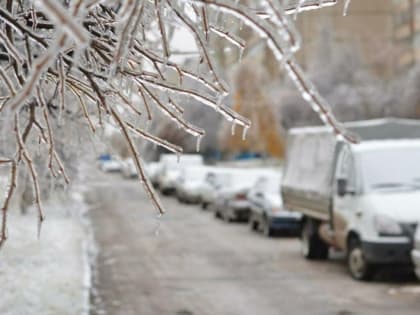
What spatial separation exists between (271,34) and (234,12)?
0.12 meters

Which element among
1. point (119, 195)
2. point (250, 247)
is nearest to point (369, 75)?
point (119, 195)

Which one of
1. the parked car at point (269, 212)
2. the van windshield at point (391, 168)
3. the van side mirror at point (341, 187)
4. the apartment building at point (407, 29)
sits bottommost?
the parked car at point (269, 212)

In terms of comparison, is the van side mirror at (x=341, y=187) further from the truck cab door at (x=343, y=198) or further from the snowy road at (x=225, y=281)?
the snowy road at (x=225, y=281)

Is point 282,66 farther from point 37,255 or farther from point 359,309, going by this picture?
point 37,255

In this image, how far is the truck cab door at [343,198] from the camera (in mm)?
13664

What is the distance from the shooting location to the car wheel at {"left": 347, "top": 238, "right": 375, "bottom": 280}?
12867 mm

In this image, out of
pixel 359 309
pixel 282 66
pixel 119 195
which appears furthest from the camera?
pixel 119 195

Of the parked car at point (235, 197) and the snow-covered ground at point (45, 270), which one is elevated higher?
the parked car at point (235, 197)

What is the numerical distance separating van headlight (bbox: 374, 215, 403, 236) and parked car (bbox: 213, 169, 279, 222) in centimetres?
1249

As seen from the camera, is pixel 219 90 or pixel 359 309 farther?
pixel 359 309

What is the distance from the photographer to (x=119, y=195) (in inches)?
1563

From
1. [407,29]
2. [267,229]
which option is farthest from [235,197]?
[407,29]

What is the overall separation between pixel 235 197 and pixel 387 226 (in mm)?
13277

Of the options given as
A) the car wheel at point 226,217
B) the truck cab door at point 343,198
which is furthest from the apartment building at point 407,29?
the truck cab door at point 343,198
